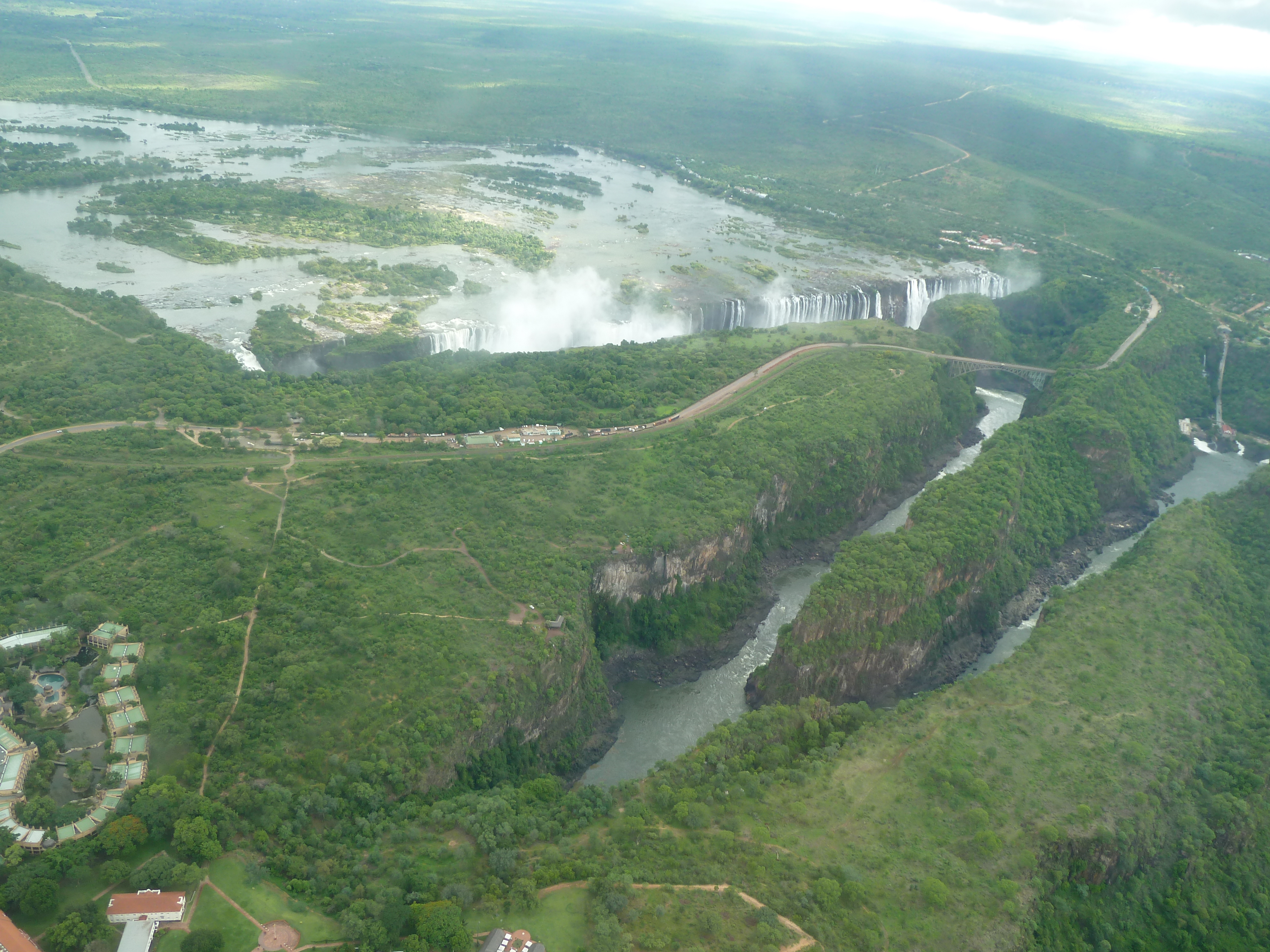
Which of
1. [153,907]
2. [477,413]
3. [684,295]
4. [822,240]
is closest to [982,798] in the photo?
[153,907]

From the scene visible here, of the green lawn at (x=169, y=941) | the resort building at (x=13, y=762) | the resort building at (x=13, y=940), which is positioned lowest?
the green lawn at (x=169, y=941)

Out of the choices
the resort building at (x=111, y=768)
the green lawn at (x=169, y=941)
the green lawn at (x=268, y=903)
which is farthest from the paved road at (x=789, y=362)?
the green lawn at (x=169, y=941)

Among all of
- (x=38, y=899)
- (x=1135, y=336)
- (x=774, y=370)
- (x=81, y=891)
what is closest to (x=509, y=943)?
(x=81, y=891)

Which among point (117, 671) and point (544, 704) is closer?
point (117, 671)

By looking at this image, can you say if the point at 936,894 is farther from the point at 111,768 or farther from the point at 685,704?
the point at 111,768

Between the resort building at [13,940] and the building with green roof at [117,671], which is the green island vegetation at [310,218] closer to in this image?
the building with green roof at [117,671]

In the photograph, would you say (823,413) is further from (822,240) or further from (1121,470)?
(822,240)
